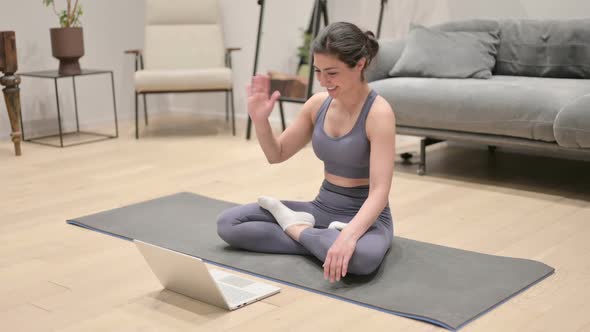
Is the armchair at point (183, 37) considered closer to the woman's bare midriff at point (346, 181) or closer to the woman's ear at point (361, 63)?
the woman's bare midriff at point (346, 181)

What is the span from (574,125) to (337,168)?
128 centimetres

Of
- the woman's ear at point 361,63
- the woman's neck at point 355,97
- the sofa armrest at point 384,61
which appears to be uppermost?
the woman's ear at point 361,63

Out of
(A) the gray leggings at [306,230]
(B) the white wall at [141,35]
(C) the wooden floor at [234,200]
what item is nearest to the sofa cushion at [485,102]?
(C) the wooden floor at [234,200]

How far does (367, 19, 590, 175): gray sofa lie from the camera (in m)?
3.34

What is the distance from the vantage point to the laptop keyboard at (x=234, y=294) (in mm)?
2176

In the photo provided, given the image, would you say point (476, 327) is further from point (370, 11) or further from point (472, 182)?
point (370, 11)

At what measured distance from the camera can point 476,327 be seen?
1.97 m

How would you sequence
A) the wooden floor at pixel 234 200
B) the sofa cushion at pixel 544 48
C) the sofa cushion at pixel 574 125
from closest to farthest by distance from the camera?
1. the wooden floor at pixel 234 200
2. the sofa cushion at pixel 574 125
3. the sofa cushion at pixel 544 48

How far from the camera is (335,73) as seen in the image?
2.32 m

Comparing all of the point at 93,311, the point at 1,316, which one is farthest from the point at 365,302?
the point at 1,316

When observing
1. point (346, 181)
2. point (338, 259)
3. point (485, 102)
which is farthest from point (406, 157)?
point (338, 259)

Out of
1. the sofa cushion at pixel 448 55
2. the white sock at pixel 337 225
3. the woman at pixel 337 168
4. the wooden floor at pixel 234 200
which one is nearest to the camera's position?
the wooden floor at pixel 234 200

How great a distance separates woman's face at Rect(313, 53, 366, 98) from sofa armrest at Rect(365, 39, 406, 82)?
1847 millimetres

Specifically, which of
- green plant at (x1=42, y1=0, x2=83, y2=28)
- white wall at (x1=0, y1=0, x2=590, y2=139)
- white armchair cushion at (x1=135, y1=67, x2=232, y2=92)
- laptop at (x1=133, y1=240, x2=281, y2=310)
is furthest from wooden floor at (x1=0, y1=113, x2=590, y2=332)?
green plant at (x1=42, y1=0, x2=83, y2=28)
